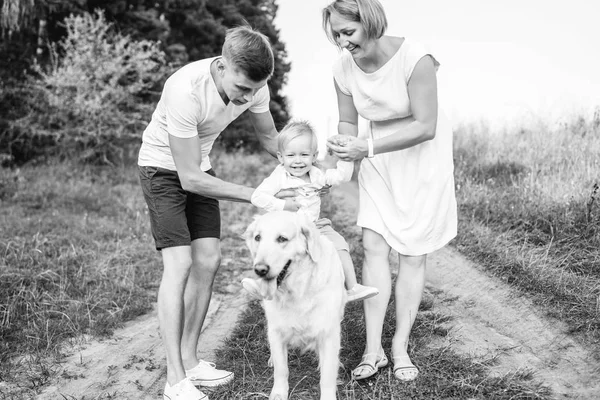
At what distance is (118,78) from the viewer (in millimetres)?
13359

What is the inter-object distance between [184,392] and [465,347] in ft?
6.33

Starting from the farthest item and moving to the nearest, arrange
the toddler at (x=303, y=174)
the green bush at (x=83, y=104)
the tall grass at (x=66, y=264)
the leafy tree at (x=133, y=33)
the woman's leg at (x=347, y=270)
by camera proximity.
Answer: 1. the leafy tree at (x=133, y=33)
2. the green bush at (x=83, y=104)
3. the tall grass at (x=66, y=264)
4. the woman's leg at (x=347, y=270)
5. the toddler at (x=303, y=174)

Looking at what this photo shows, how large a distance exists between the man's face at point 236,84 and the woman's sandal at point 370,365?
1821mm

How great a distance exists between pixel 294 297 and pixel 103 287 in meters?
2.88

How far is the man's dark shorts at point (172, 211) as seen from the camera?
11.3 ft

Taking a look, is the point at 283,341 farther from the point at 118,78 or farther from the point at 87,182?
the point at 118,78

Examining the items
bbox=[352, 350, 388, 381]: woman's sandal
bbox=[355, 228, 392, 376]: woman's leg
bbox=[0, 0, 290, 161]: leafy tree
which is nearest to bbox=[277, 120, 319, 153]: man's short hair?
bbox=[355, 228, 392, 376]: woman's leg

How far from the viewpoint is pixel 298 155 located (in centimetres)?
358

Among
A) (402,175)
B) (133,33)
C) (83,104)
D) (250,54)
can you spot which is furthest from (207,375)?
(133,33)

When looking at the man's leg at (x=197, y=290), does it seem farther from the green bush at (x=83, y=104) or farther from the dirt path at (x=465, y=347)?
the green bush at (x=83, y=104)

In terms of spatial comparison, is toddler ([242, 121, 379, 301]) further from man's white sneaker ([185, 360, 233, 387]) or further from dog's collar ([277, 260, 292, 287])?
man's white sneaker ([185, 360, 233, 387])

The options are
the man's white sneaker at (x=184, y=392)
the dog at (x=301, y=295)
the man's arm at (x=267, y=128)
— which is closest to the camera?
the dog at (x=301, y=295)

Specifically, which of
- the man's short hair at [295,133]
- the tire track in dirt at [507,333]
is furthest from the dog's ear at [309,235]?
the tire track in dirt at [507,333]

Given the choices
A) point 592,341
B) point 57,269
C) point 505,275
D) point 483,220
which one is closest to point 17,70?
point 57,269
